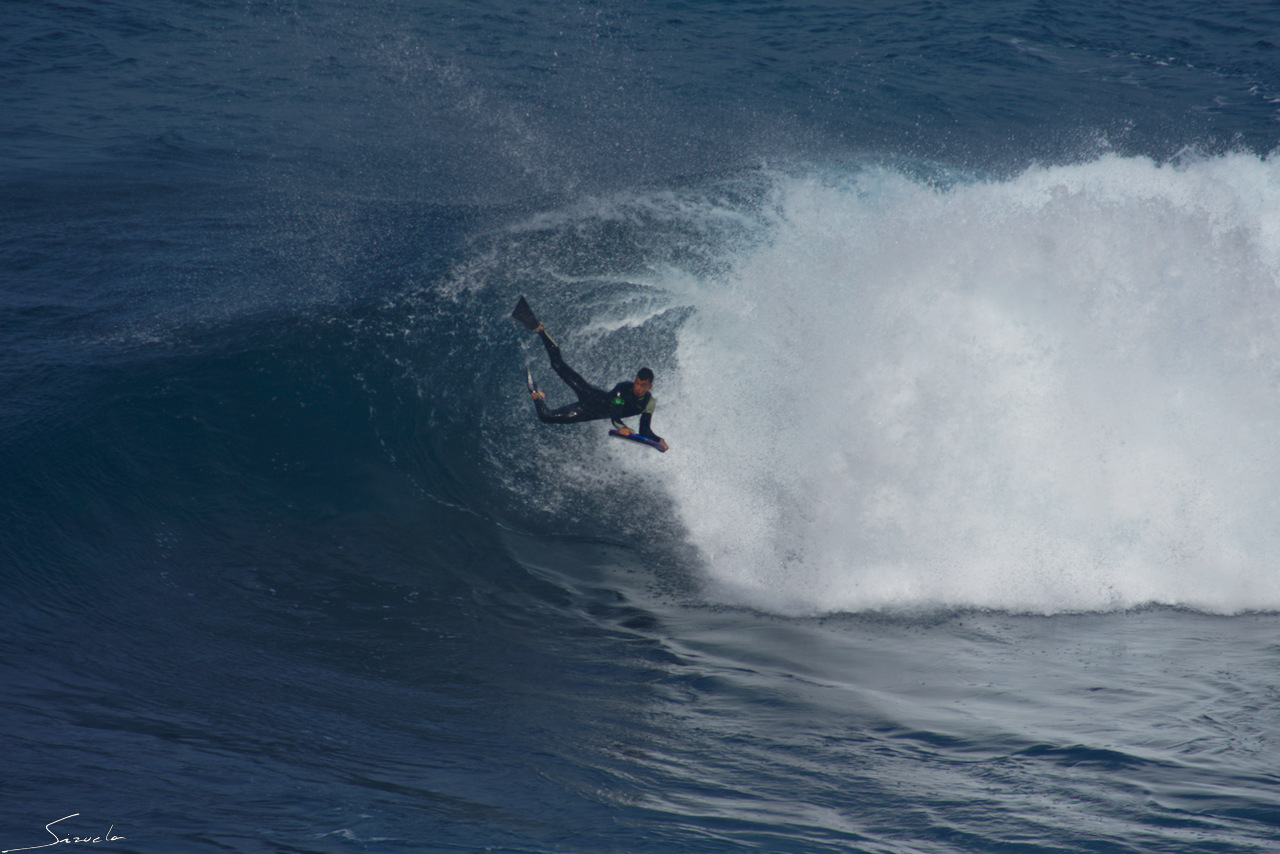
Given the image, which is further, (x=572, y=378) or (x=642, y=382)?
(x=572, y=378)

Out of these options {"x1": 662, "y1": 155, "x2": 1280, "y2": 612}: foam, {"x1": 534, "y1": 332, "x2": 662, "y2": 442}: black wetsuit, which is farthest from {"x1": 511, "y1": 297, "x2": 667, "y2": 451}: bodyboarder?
{"x1": 662, "y1": 155, "x2": 1280, "y2": 612}: foam

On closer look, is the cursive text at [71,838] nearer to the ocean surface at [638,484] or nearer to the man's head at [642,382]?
the ocean surface at [638,484]

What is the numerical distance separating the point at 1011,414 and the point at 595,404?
18.7 ft

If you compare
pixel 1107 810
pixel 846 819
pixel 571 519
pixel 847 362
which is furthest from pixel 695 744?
pixel 847 362

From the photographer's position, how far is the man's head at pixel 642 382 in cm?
1029

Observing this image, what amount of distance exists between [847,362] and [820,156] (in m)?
7.90

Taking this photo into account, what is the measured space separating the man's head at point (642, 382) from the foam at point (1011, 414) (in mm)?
2072

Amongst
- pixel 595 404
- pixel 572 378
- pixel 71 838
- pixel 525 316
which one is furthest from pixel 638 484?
pixel 71 838

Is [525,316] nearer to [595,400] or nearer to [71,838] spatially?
[595,400]

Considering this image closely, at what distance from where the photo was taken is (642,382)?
34.1 ft

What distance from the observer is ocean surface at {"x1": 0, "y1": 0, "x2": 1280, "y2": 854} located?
23.1ft

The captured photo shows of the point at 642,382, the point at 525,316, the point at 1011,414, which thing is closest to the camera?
the point at 642,382

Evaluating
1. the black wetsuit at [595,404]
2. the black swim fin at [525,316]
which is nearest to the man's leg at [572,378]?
the black wetsuit at [595,404]

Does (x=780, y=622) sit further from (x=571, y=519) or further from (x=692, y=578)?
(x=571, y=519)
